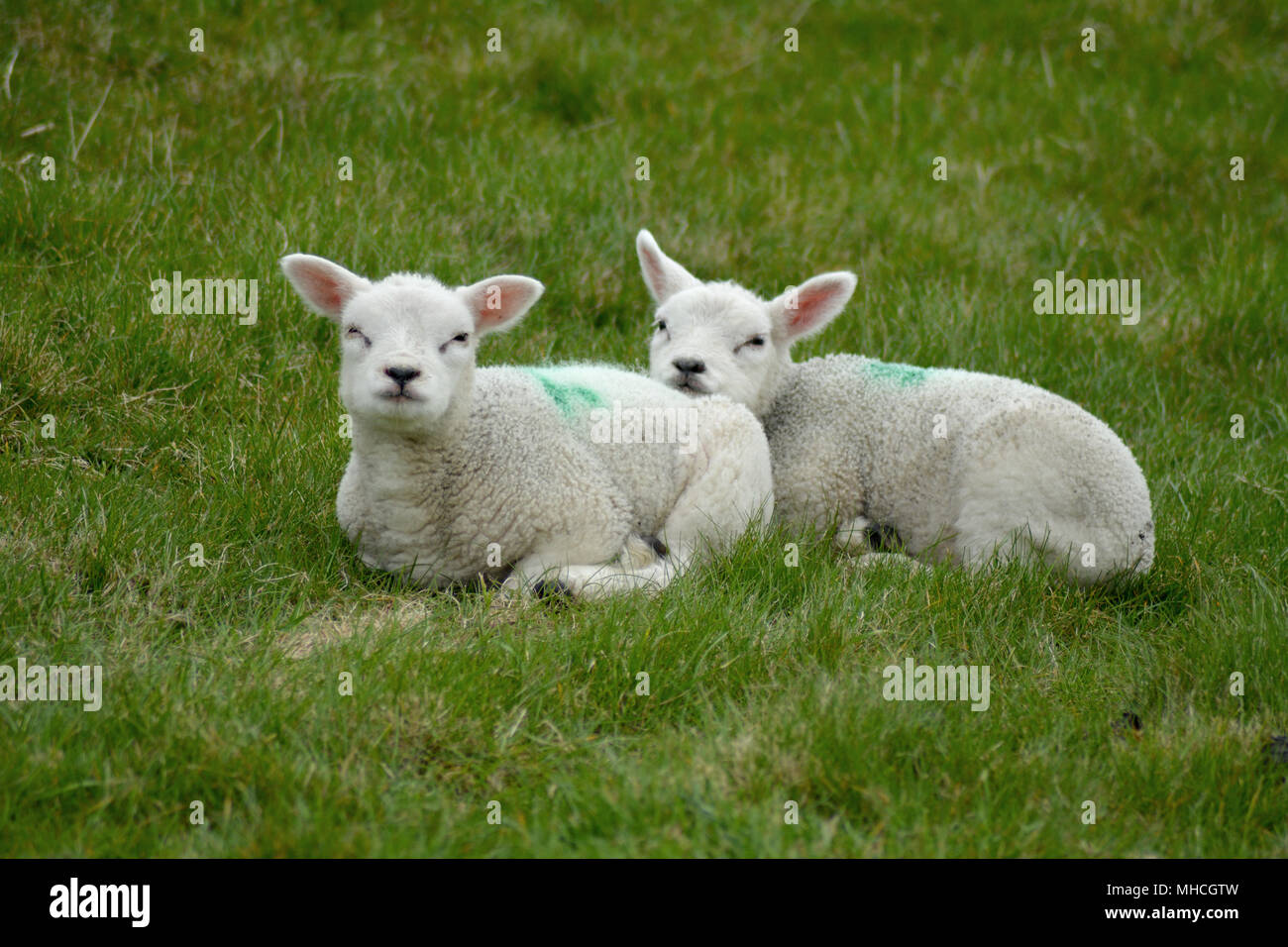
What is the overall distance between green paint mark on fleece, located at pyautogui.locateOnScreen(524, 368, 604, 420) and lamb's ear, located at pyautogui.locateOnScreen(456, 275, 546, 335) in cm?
35

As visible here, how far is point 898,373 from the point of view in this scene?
6082mm

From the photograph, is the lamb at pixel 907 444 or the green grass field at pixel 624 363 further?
the lamb at pixel 907 444

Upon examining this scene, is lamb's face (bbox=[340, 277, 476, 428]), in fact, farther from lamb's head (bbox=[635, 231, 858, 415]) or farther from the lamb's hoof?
the lamb's hoof

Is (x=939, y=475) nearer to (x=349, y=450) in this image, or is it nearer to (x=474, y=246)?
(x=349, y=450)

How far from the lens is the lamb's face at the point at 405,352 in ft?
14.9

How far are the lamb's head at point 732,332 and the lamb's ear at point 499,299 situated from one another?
894mm

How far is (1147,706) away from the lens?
4410mm

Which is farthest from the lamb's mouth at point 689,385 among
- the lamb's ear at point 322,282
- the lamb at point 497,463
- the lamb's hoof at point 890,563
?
the lamb's ear at point 322,282

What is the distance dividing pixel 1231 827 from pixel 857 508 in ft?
8.02

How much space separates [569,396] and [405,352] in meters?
0.94

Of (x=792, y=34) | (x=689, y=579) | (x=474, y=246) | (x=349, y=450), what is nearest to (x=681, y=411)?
(x=689, y=579)

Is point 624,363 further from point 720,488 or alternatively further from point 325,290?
point 325,290

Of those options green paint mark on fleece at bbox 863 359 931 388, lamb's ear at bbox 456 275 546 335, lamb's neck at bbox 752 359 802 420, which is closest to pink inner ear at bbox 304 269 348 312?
lamb's ear at bbox 456 275 546 335

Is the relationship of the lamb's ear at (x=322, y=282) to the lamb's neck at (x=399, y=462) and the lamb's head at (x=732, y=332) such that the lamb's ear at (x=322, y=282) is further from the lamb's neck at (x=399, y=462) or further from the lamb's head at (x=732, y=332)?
the lamb's head at (x=732, y=332)
